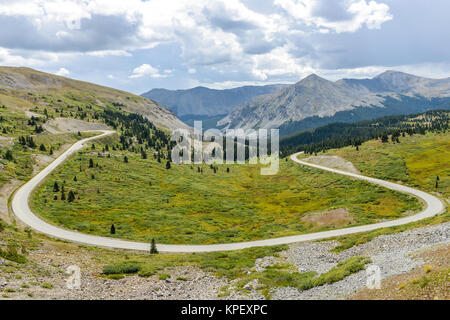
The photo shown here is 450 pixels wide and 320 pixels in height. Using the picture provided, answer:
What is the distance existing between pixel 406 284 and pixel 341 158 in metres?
152

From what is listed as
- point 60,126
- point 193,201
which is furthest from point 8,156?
point 60,126

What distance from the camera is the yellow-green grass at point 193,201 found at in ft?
209

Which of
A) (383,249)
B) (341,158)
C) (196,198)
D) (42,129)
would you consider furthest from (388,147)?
(42,129)

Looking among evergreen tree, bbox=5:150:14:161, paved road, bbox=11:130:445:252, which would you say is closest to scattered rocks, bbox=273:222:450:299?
paved road, bbox=11:130:445:252

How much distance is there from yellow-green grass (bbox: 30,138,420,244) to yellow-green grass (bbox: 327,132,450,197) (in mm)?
17154

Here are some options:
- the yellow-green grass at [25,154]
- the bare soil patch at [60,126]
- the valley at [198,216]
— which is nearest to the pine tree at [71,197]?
the valley at [198,216]

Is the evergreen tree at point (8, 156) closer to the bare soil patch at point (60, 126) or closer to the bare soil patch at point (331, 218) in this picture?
the bare soil patch at point (60, 126)

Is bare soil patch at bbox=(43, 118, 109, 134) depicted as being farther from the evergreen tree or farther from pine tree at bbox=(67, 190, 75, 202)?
pine tree at bbox=(67, 190, 75, 202)

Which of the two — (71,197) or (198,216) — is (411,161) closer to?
(198,216)

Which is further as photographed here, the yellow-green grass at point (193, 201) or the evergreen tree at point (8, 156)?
the evergreen tree at point (8, 156)

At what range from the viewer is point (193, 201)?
3836 inches

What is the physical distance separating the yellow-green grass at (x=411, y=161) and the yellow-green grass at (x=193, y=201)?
17154 mm

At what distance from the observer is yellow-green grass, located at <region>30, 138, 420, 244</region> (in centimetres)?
6356

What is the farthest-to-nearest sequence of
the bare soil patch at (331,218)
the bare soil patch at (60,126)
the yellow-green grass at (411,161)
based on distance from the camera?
the bare soil patch at (60,126) → the yellow-green grass at (411,161) → the bare soil patch at (331,218)
